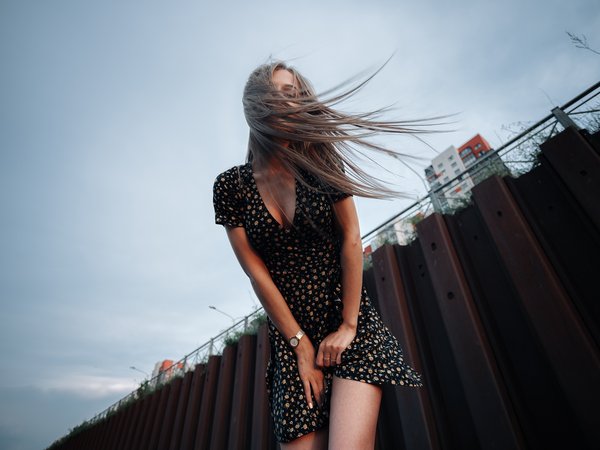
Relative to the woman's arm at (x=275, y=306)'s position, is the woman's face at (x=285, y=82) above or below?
above

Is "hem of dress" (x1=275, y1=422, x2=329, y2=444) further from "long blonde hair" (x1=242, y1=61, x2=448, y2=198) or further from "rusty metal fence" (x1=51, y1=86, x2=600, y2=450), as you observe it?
"rusty metal fence" (x1=51, y1=86, x2=600, y2=450)

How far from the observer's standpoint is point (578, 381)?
6.97ft

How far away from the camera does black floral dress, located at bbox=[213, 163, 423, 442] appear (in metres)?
1.13

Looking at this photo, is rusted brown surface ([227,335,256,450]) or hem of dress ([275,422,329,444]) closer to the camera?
hem of dress ([275,422,329,444])

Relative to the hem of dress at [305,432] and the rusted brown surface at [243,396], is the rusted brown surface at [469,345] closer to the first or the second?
the hem of dress at [305,432]

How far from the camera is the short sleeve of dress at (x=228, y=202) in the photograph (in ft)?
4.24

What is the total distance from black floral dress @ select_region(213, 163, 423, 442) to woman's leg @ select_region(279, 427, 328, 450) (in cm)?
8

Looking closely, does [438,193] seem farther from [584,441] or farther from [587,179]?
[584,441]

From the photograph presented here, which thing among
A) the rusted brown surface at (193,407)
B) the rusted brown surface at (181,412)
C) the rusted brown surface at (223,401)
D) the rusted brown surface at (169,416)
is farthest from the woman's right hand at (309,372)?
the rusted brown surface at (169,416)

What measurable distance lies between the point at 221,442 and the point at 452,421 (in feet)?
15.9

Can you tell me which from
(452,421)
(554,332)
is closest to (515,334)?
(554,332)

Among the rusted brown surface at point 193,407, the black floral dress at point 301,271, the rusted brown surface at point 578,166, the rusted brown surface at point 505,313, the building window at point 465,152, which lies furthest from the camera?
the building window at point 465,152

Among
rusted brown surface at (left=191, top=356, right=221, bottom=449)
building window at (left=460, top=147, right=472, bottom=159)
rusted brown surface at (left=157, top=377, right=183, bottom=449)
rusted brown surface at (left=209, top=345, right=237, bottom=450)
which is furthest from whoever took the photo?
building window at (left=460, top=147, right=472, bottom=159)

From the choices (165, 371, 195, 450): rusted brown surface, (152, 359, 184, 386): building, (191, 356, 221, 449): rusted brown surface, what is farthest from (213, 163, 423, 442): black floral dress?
(152, 359, 184, 386): building
